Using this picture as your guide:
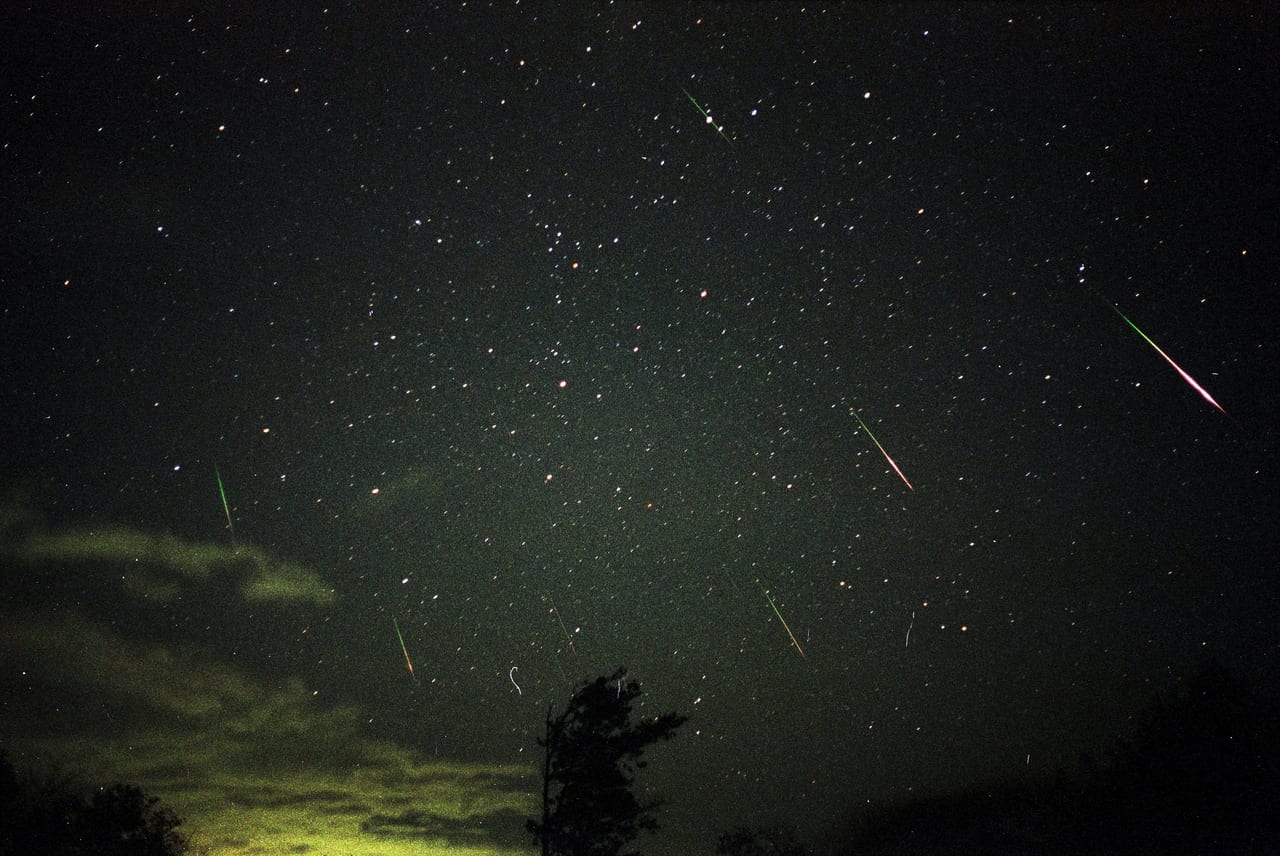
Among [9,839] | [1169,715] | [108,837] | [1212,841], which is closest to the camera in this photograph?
[9,839]

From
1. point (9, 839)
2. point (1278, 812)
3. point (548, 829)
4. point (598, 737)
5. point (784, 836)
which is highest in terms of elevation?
point (9, 839)

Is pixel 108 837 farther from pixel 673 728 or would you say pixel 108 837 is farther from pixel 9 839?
pixel 673 728

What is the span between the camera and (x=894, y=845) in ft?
125

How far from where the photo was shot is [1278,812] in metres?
34.8

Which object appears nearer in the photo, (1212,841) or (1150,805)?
(1212,841)

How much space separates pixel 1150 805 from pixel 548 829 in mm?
29593

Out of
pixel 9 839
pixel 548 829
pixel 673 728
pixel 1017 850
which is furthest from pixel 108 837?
pixel 1017 850

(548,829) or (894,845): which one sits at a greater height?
(548,829)

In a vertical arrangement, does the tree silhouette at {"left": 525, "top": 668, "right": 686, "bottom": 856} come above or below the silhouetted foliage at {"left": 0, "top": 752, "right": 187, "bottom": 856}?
below

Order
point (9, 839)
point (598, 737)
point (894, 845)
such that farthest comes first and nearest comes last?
point (894, 845)
point (598, 737)
point (9, 839)

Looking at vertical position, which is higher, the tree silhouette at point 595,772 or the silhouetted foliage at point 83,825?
the silhouetted foliage at point 83,825

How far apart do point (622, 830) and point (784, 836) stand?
13.4 meters

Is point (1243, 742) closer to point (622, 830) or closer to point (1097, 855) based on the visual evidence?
point (1097, 855)

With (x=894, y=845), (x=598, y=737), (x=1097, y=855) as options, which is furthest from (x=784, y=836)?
(x=598, y=737)
